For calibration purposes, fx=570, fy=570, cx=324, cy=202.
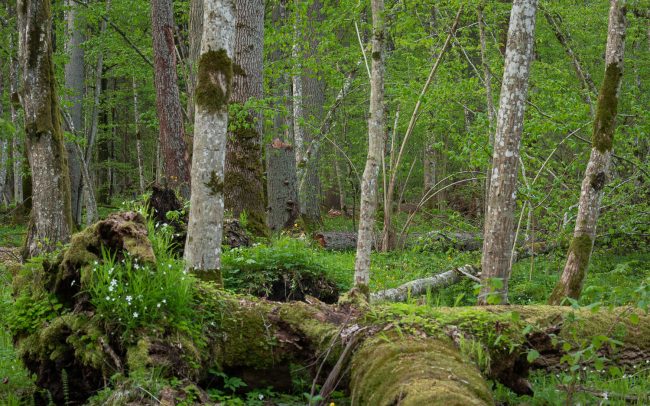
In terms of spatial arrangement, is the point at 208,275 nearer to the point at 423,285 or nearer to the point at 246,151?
the point at 423,285

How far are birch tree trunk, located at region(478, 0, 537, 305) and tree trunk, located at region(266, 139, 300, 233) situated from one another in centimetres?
808

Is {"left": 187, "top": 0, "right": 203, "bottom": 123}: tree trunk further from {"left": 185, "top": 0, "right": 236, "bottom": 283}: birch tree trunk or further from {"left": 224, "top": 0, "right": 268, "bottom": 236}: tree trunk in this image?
{"left": 185, "top": 0, "right": 236, "bottom": 283}: birch tree trunk

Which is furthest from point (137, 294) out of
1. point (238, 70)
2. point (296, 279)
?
point (238, 70)

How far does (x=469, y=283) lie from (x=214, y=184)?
6.51 meters

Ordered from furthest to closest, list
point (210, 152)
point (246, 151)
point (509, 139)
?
point (246, 151) < point (509, 139) < point (210, 152)

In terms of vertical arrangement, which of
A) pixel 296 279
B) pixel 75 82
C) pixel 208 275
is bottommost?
pixel 296 279

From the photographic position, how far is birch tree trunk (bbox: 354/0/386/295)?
263 inches

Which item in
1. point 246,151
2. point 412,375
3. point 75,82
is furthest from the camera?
point 75,82

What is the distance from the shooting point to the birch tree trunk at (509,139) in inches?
253

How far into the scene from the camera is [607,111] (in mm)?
7074

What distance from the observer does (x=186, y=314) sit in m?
4.33

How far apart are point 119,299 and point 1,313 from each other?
308 cm

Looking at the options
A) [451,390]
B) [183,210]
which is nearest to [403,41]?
[183,210]

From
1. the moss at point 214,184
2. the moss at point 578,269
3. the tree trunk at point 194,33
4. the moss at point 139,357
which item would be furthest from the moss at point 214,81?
the tree trunk at point 194,33
